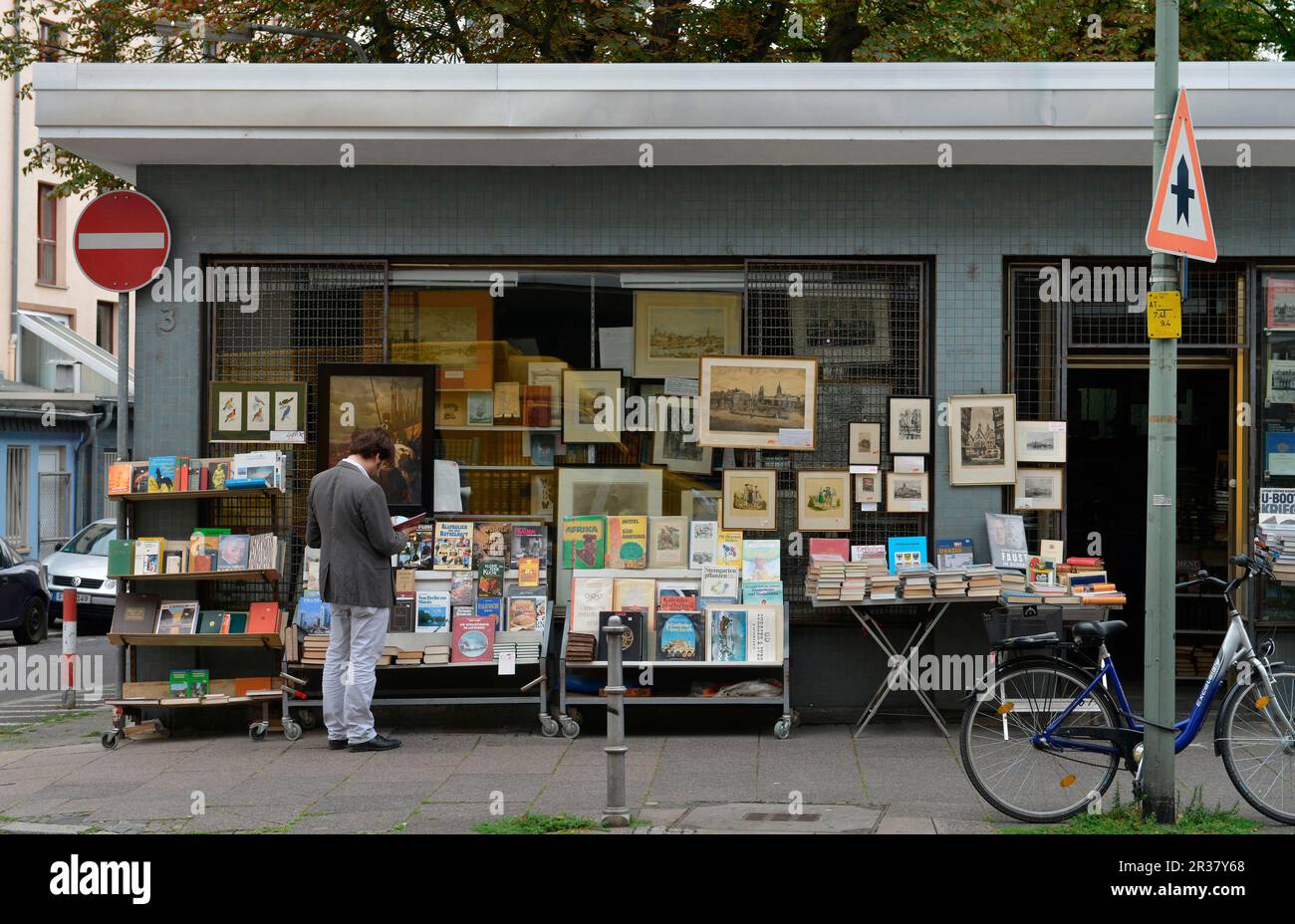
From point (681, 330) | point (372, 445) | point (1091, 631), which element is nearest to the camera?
point (1091, 631)

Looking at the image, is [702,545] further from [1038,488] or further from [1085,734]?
[1085,734]

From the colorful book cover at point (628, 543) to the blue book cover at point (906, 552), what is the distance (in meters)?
1.73

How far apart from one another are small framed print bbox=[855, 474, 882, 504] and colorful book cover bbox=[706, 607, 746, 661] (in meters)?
1.22

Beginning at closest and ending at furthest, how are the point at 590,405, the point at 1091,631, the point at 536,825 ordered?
the point at 536,825, the point at 1091,631, the point at 590,405

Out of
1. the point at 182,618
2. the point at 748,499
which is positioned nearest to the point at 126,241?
the point at 182,618

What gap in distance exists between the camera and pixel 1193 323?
10117mm

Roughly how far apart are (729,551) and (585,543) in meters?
1.04

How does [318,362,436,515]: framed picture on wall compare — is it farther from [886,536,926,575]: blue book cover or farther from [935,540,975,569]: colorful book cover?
[935,540,975,569]: colorful book cover

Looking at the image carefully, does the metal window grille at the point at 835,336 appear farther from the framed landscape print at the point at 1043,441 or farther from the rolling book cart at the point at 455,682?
the rolling book cart at the point at 455,682

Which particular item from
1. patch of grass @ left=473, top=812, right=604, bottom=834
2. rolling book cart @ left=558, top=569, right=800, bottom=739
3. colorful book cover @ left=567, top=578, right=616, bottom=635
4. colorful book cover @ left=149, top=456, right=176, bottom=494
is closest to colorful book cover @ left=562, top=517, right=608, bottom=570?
colorful book cover @ left=567, top=578, right=616, bottom=635

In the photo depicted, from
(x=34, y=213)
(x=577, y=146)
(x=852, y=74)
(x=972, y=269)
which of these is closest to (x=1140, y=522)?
(x=972, y=269)

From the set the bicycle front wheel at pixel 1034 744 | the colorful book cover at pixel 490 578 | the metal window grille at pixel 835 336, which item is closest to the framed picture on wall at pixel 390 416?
the colorful book cover at pixel 490 578

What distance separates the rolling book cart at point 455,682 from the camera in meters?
9.62

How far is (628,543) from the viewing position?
1009 centimetres
